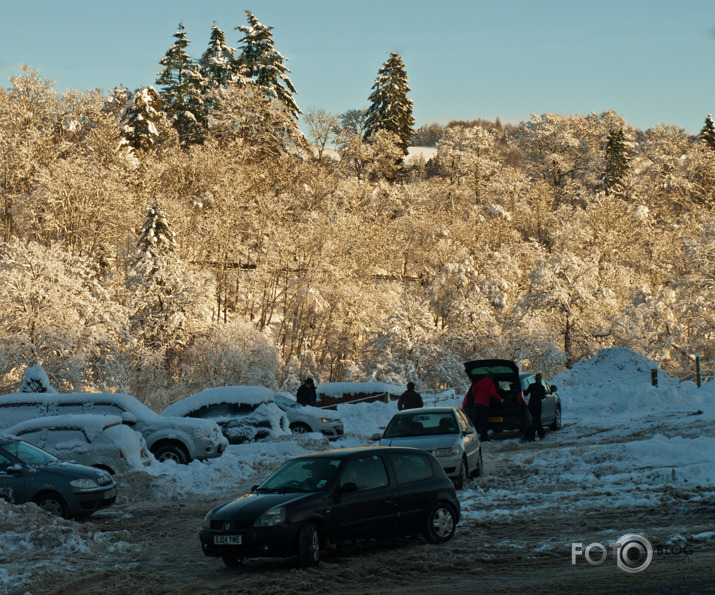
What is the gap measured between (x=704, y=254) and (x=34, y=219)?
42437 millimetres

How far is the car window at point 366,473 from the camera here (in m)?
10.6

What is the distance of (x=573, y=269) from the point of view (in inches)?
2078

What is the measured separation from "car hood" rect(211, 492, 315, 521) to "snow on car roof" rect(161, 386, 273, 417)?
13.3 meters

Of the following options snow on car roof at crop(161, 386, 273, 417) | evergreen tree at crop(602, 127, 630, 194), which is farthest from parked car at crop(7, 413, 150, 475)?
evergreen tree at crop(602, 127, 630, 194)

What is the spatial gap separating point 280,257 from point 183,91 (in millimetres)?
31409

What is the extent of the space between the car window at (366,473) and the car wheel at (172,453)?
937cm

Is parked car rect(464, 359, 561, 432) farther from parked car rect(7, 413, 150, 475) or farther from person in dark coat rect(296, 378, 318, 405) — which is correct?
parked car rect(7, 413, 150, 475)

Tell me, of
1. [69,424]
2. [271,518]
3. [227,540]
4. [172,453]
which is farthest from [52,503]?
[271,518]

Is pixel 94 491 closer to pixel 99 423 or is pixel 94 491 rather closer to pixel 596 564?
pixel 99 423

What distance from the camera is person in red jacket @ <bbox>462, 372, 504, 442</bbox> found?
2161cm

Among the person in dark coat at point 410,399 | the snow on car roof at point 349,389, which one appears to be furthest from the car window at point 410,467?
the snow on car roof at point 349,389

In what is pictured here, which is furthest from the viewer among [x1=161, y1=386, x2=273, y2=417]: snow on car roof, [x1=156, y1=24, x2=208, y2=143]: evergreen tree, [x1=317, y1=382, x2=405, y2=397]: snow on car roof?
[x1=156, y1=24, x2=208, y2=143]: evergreen tree

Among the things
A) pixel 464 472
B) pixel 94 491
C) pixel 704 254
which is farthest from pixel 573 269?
pixel 94 491

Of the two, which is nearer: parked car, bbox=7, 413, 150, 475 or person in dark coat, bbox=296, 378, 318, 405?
parked car, bbox=7, 413, 150, 475
